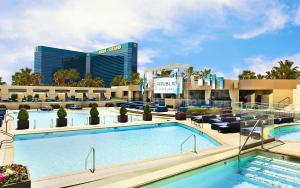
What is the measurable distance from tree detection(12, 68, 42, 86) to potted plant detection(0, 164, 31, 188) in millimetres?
65339

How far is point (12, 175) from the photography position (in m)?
5.06

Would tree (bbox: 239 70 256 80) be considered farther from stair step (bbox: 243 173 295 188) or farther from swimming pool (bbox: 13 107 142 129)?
stair step (bbox: 243 173 295 188)

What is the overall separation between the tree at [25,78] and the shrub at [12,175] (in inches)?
2566

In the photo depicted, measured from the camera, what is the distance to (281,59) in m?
45.4

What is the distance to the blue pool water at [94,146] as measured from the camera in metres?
9.43

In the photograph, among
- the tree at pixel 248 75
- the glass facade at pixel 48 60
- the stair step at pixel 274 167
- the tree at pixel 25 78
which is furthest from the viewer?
the glass facade at pixel 48 60

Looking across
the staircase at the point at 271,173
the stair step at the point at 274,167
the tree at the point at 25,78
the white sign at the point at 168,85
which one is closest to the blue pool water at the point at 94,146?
the stair step at the point at 274,167

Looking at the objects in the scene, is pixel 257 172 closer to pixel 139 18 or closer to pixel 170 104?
pixel 139 18

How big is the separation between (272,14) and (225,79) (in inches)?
591

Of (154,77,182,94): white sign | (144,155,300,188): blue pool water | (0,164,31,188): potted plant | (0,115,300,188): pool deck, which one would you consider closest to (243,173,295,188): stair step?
Result: (144,155,300,188): blue pool water

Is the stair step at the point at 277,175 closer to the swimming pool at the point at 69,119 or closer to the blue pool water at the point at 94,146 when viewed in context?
the blue pool water at the point at 94,146

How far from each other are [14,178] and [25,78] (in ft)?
218

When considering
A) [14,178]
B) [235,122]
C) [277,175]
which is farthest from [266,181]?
[235,122]

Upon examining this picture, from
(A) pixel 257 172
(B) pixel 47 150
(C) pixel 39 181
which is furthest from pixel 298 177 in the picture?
(B) pixel 47 150
